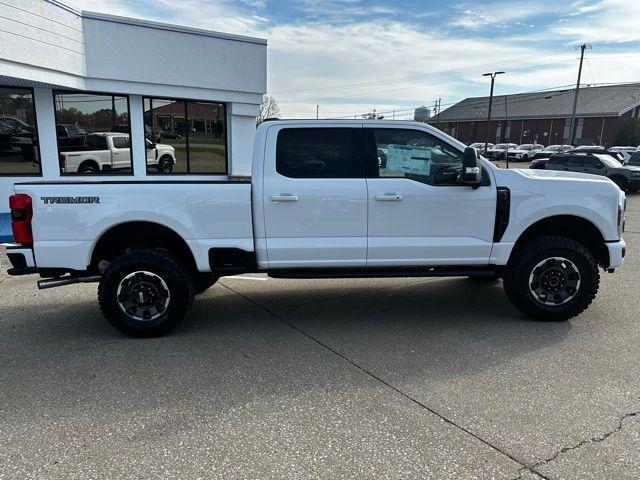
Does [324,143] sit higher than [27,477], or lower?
higher

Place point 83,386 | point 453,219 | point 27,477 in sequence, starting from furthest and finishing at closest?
point 453,219 → point 83,386 → point 27,477

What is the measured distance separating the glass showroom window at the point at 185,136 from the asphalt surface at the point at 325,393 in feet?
30.2

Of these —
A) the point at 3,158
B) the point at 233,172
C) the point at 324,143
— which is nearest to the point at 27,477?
the point at 324,143

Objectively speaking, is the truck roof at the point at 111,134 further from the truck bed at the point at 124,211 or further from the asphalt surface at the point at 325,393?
the truck bed at the point at 124,211

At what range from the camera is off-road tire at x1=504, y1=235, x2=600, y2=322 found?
16.1 ft

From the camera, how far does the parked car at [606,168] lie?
1920cm

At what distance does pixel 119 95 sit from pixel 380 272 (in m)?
11.2

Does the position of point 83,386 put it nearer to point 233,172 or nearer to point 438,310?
point 438,310

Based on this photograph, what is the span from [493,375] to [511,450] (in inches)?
40.4

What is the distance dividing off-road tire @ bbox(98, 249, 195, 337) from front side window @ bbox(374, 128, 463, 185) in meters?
2.21

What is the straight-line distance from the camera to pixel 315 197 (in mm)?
4684

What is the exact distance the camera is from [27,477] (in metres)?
2.69

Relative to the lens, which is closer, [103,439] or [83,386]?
[103,439]

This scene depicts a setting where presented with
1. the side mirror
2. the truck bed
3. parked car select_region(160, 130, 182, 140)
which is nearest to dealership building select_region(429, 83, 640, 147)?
parked car select_region(160, 130, 182, 140)
